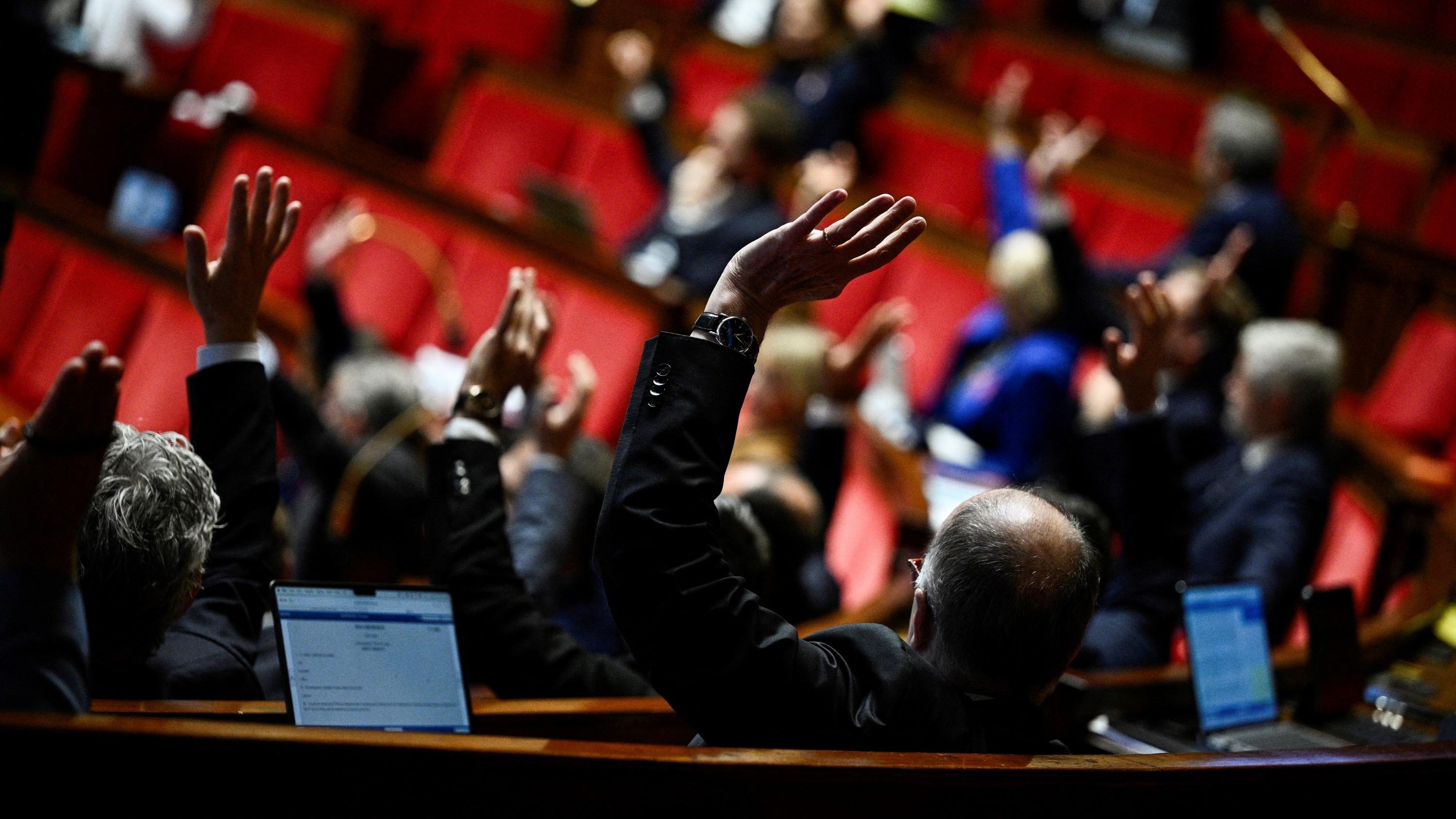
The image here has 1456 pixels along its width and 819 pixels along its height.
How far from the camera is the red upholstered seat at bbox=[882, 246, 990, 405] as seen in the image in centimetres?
179

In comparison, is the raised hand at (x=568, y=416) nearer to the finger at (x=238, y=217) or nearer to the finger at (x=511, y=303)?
the finger at (x=511, y=303)

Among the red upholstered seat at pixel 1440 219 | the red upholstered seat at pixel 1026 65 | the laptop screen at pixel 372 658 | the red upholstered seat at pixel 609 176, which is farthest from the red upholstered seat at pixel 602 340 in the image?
the red upholstered seat at pixel 1440 219

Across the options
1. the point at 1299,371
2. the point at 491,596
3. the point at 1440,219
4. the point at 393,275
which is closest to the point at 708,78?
the point at 393,275

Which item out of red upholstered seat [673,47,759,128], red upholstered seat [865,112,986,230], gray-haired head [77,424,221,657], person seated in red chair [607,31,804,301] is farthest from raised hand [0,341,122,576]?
red upholstered seat [673,47,759,128]

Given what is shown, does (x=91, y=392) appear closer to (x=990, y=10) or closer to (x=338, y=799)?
(x=338, y=799)

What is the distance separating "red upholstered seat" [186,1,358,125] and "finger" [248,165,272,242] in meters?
1.67

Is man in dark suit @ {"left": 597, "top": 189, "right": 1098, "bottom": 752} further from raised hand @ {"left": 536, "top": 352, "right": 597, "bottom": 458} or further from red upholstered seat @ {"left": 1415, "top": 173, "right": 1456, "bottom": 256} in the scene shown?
red upholstered seat @ {"left": 1415, "top": 173, "right": 1456, "bottom": 256}

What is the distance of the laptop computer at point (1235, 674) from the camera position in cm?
85

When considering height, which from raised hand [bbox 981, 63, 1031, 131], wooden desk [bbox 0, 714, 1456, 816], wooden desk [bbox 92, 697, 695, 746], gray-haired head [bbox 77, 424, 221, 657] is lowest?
wooden desk [bbox 92, 697, 695, 746]

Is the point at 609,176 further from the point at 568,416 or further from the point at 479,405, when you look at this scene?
the point at 479,405

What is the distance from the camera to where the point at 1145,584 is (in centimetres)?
96

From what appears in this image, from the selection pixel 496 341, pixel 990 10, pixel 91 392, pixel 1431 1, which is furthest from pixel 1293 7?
pixel 91 392

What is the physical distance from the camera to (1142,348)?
2.90 ft

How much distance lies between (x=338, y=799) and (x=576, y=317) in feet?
3.80
